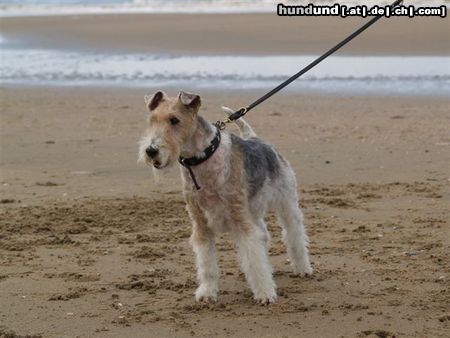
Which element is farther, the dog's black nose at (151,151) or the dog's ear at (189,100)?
the dog's ear at (189,100)

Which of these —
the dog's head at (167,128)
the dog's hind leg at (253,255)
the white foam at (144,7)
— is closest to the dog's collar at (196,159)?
the dog's head at (167,128)

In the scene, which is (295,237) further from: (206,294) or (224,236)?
(224,236)

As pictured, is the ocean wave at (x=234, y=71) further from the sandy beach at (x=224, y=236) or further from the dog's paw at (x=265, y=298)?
the dog's paw at (x=265, y=298)

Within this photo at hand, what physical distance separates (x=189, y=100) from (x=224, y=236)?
8.84ft

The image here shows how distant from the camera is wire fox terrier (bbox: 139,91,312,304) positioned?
18.7 ft

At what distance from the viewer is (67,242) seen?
8.01 m

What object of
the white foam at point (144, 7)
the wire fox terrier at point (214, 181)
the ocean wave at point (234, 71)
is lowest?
the wire fox terrier at point (214, 181)

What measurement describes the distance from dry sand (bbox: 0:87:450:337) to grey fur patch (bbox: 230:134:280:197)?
92 cm

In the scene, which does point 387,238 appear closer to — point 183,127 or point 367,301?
point 367,301

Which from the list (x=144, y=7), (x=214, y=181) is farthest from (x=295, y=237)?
(x=144, y=7)

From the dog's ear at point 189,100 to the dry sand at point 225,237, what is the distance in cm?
155

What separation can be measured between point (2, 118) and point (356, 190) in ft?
26.9

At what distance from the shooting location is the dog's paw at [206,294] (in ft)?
20.8

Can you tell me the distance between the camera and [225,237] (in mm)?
8195
